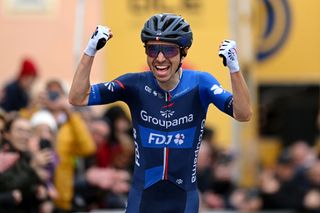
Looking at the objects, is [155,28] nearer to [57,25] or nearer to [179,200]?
[179,200]

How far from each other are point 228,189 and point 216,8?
3.84 m

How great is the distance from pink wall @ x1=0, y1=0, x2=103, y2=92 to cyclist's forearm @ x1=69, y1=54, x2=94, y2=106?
1251 centimetres

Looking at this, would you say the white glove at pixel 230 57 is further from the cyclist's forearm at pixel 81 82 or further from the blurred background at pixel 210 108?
the blurred background at pixel 210 108

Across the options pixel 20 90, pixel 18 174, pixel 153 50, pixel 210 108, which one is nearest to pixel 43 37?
pixel 210 108

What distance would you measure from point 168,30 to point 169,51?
149 millimetres

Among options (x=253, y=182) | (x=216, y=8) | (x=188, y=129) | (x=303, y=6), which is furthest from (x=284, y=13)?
(x=188, y=129)

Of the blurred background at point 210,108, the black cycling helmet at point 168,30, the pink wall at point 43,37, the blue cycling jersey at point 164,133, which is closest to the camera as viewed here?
the black cycling helmet at point 168,30

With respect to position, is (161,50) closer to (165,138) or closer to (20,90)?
(165,138)

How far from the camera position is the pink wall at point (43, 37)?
21.3 metres

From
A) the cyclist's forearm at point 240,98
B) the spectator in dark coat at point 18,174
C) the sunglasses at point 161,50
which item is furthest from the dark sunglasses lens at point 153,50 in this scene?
the spectator in dark coat at point 18,174

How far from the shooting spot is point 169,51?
8.64 m

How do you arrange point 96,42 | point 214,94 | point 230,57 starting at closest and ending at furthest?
point 230,57
point 96,42
point 214,94

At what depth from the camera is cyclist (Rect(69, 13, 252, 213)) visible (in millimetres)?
8656

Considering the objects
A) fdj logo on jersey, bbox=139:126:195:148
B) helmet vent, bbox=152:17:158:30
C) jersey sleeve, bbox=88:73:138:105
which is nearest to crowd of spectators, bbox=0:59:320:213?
jersey sleeve, bbox=88:73:138:105
